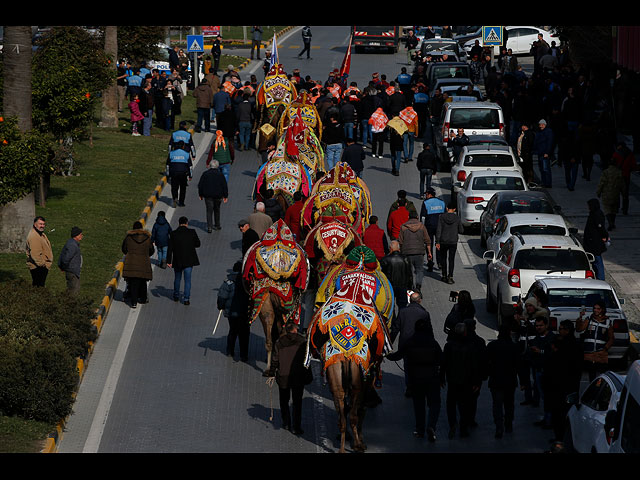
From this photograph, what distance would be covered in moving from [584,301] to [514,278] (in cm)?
189

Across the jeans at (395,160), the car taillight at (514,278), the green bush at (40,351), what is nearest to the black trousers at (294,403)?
the green bush at (40,351)

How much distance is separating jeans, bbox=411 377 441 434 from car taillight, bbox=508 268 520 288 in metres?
5.23

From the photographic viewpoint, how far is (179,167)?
26750mm

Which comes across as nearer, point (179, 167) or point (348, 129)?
point (179, 167)

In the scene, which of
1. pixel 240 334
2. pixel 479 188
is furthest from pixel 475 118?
pixel 240 334

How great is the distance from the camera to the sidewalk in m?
21.3

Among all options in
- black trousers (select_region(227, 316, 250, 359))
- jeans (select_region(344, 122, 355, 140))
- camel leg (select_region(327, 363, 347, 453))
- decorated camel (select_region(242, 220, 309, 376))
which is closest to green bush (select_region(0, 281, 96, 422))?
black trousers (select_region(227, 316, 250, 359))

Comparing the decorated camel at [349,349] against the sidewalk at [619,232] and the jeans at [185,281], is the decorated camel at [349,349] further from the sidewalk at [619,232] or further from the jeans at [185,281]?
the sidewalk at [619,232]

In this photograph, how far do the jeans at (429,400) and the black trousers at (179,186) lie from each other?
14.2 meters

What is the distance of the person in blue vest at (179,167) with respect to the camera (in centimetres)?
2641

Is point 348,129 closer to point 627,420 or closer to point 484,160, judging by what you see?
point 484,160

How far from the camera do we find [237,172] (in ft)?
105
